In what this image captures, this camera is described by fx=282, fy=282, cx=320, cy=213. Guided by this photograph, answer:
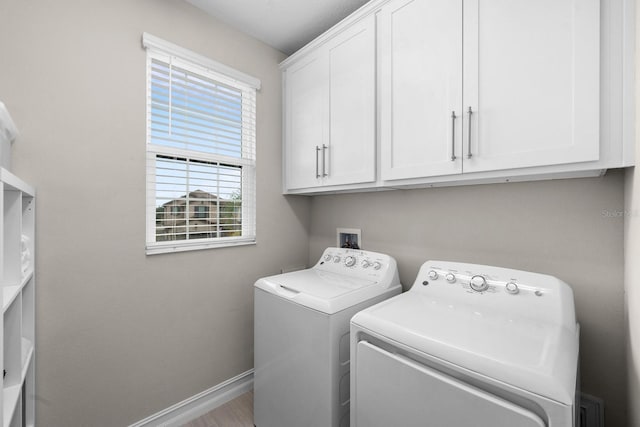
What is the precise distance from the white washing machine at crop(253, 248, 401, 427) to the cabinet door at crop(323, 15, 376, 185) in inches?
22.1

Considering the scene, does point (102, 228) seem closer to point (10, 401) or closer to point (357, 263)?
point (10, 401)

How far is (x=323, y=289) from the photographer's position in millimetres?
1508

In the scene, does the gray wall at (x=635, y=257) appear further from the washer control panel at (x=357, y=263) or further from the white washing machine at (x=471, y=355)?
the washer control panel at (x=357, y=263)

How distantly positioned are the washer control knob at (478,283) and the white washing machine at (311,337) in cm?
46

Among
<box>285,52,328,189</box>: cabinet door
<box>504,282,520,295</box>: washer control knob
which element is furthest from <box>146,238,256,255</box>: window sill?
<box>504,282,520,295</box>: washer control knob

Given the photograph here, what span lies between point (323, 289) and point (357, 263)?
39 centimetres

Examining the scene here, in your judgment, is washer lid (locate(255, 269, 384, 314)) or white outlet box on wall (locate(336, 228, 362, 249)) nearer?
washer lid (locate(255, 269, 384, 314))

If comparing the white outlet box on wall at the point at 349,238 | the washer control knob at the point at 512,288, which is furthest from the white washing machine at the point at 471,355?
the white outlet box on wall at the point at 349,238

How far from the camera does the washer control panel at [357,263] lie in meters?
1.70

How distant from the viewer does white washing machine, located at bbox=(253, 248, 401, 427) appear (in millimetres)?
1296

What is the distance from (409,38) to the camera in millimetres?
1415

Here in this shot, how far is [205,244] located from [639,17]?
2.11 meters

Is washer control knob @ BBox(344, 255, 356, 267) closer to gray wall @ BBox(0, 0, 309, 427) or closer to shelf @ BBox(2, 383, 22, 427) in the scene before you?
gray wall @ BBox(0, 0, 309, 427)

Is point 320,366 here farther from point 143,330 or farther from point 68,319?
point 68,319
